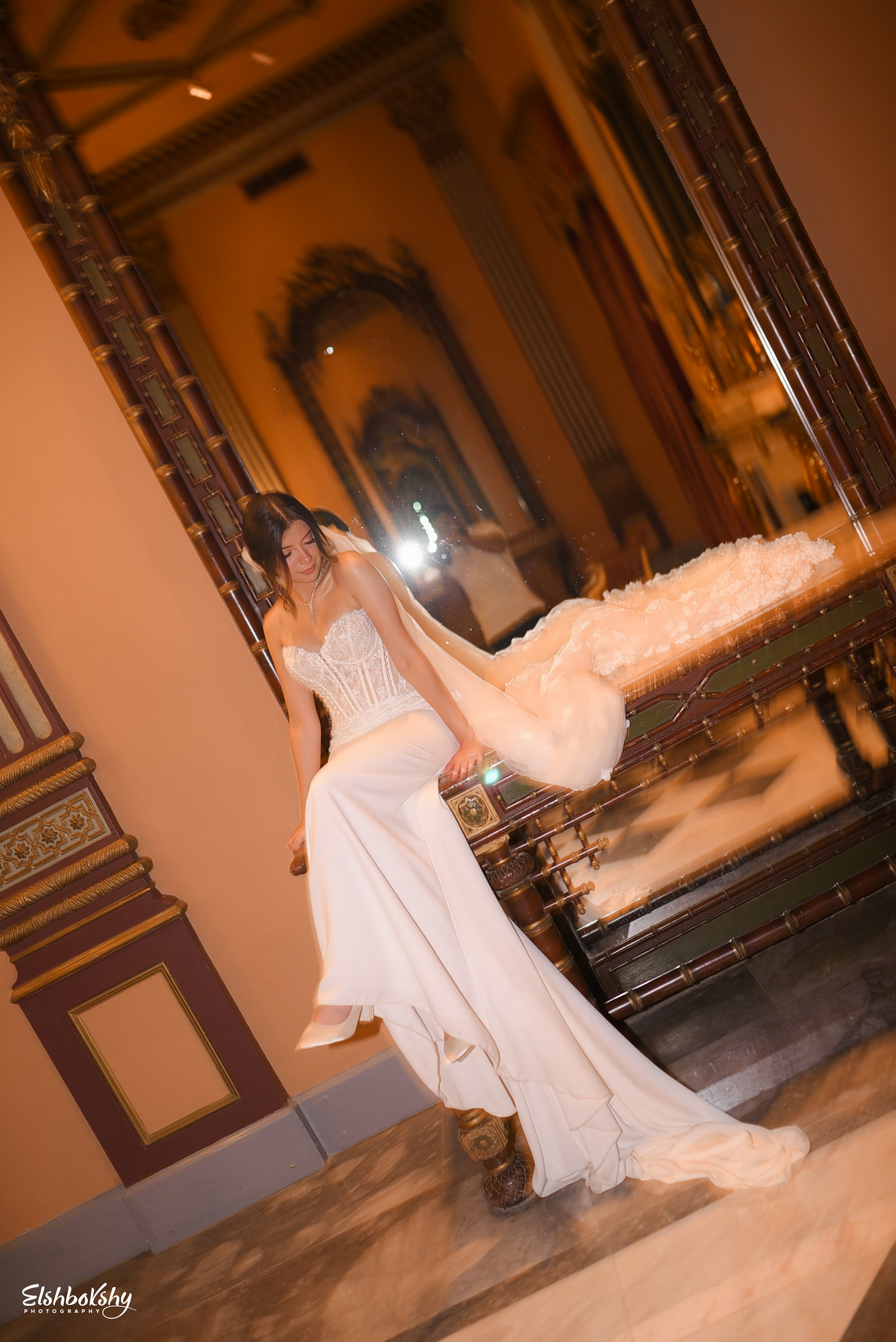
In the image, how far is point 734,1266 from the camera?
1780 mm

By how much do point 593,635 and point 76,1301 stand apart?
2726 mm

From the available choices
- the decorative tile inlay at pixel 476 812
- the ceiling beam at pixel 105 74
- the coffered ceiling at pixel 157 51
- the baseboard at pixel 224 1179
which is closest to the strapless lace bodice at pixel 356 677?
the decorative tile inlay at pixel 476 812

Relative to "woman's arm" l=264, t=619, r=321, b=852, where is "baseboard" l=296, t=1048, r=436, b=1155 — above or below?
below

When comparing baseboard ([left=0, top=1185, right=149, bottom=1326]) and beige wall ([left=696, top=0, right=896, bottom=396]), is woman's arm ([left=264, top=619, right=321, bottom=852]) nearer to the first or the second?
baseboard ([left=0, top=1185, right=149, bottom=1326])

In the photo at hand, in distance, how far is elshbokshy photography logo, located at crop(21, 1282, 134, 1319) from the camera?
113 inches

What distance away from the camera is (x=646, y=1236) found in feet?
6.49

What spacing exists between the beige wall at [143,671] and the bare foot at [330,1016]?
904 mm

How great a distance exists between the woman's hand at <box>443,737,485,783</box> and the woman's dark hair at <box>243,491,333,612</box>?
2.22 ft

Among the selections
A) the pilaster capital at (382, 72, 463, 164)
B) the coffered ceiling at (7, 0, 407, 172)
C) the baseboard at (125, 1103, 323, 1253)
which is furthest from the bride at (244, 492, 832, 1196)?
the coffered ceiling at (7, 0, 407, 172)

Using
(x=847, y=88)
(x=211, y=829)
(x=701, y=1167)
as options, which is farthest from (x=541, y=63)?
(x=701, y=1167)

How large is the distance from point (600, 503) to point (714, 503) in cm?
34

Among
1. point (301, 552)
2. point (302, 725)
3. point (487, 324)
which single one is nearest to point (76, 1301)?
point (302, 725)

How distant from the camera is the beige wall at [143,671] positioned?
9.82ft

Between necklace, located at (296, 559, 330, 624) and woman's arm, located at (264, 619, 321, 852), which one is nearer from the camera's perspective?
necklace, located at (296, 559, 330, 624)
